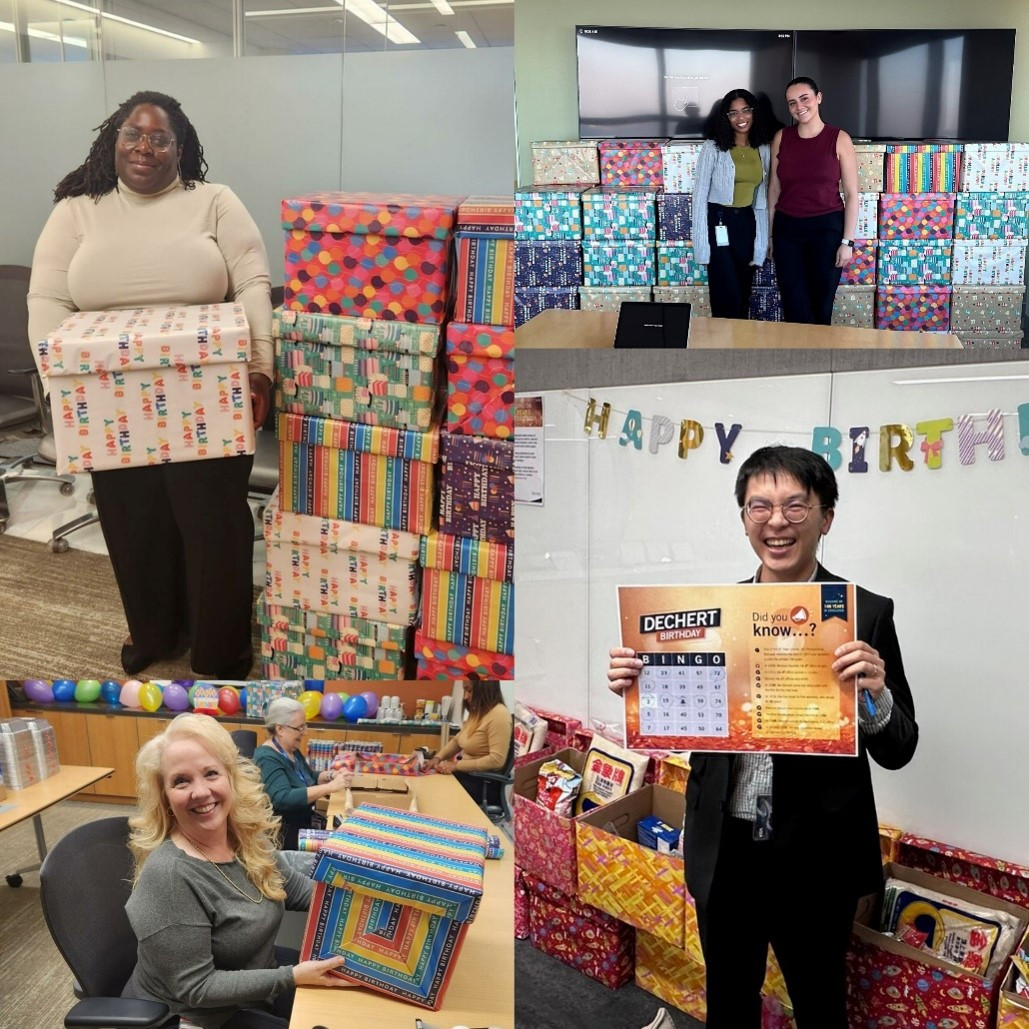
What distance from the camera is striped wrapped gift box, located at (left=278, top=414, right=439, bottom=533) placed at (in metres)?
1.65

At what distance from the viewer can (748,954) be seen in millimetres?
1986

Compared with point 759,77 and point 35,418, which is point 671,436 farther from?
point 35,418

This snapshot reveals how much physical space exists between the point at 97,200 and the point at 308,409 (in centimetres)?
41

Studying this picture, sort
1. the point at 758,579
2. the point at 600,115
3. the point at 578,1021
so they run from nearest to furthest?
the point at 600,115 < the point at 758,579 < the point at 578,1021

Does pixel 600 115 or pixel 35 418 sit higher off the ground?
pixel 600 115

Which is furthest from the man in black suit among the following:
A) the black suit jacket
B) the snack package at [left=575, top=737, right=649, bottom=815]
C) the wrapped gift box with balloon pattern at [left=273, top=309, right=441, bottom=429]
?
the wrapped gift box with balloon pattern at [left=273, top=309, right=441, bottom=429]

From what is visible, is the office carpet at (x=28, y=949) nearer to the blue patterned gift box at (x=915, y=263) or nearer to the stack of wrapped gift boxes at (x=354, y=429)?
the stack of wrapped gift boxes at (x=354, y=429)

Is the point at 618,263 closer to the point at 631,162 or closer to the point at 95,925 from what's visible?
the point at 631,162

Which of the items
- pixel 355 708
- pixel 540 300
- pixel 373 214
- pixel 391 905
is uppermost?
pixel 373 214

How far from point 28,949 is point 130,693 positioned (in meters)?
0.53

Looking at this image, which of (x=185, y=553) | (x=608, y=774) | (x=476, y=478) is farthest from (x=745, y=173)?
(x=608, y=774)

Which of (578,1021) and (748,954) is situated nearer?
(748,954)

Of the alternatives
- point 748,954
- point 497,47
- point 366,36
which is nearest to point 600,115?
point 497,47

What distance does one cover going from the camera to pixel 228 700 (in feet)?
6.13
